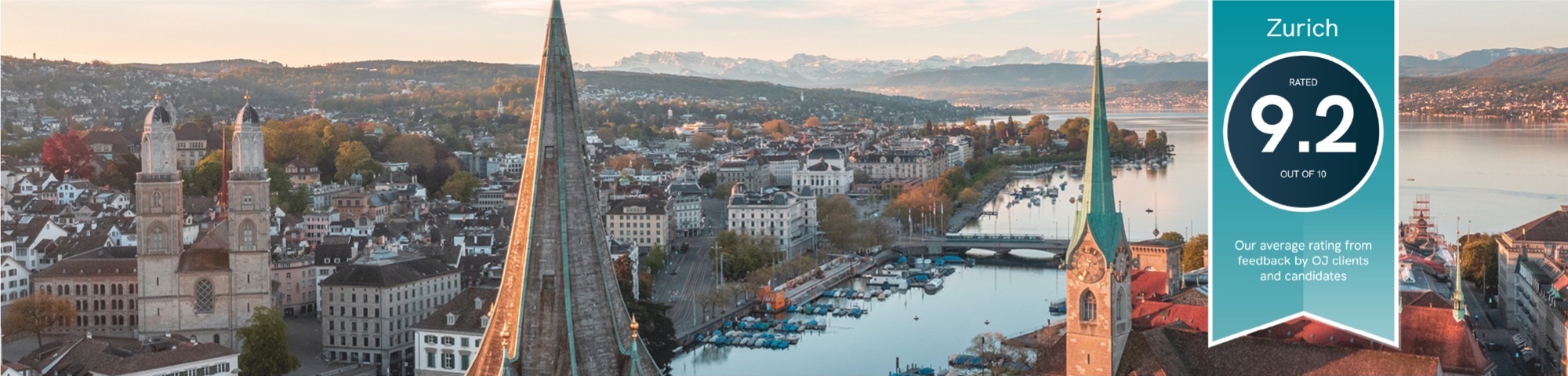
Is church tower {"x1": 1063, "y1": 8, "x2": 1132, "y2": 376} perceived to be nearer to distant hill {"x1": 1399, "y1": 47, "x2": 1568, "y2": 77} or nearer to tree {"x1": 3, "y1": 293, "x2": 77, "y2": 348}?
tree {"x1": 3, "y1": 293, "x2": 77, "y2": 348}

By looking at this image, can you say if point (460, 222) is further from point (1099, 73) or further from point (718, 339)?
point (1099, 73)

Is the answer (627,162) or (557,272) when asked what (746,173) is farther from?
(557,272)

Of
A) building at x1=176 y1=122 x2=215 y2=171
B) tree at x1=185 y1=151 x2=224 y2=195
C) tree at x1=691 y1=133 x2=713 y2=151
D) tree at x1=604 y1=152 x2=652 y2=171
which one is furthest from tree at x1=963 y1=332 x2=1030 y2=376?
tree at x1=691 y1=133 x2=713 y2=151

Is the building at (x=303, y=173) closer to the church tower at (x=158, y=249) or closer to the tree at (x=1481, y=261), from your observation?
the church tower at (x=158, y=249)

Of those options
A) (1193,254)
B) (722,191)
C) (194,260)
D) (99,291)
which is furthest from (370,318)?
(722,191)

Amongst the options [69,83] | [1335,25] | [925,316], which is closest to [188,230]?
[925,316]

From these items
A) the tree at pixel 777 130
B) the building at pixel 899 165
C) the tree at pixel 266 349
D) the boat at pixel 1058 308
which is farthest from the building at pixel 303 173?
the tree at pixel 777 130
